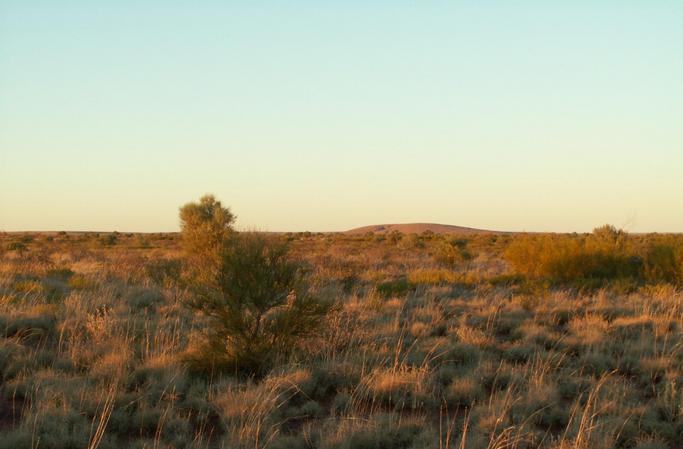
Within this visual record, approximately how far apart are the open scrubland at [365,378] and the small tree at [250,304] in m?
0.16

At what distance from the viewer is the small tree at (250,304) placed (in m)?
7.14

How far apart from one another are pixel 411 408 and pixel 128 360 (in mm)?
3478

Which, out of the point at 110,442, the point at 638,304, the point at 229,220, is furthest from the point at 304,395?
the point at 229,220

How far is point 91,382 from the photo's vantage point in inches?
247

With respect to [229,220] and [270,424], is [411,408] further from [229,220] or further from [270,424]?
A: [229,220]

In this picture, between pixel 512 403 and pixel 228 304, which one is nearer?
pixel 512 403

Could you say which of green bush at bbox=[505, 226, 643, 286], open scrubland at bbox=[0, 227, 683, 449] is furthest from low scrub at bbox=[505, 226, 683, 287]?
open scrubland at bbox=[0, 227, 683, 449]

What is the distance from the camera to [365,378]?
21.1 feet

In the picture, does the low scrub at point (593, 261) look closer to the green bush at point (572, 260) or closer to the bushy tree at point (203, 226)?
the green bush at point (572, 260)

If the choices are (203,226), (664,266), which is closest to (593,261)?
(664,266)

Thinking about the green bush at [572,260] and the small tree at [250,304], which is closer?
the small tree at [250,304]

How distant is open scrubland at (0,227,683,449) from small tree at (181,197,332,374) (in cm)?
16

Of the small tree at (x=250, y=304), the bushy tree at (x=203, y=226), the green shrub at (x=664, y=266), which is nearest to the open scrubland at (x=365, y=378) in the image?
the small tree at (x=250, y=304)

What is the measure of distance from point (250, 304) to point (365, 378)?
1.95 metres
